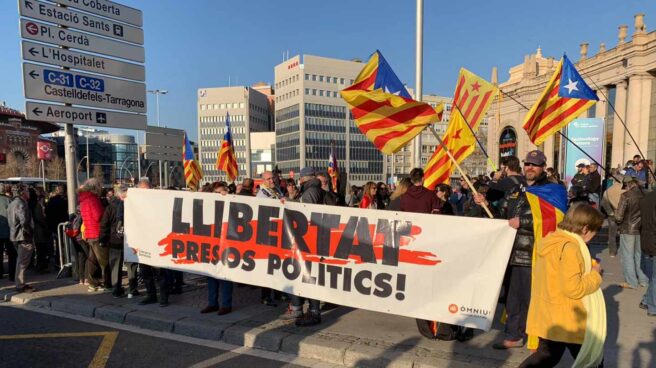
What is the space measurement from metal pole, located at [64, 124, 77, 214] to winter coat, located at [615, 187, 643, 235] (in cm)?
1036

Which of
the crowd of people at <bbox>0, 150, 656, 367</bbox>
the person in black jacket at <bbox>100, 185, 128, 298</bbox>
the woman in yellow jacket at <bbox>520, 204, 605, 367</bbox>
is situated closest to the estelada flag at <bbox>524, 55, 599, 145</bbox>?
the crowd of people at <bbox>0, 150, 656, 367</bbox>

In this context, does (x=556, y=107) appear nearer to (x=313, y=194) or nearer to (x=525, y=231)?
(x=525, y=231)

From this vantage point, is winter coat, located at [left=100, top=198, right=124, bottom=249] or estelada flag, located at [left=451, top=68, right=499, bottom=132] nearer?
winter coat, located at [left=100, top=198, right=124, bottom=249]

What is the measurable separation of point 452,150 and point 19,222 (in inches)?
316

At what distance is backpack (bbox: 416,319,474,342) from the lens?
179 inches

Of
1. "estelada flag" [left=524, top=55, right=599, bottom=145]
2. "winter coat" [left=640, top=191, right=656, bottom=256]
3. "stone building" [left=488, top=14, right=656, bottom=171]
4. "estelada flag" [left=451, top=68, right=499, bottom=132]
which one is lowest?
"winter coat" [left=640, top=191, right=656, bottom=256]

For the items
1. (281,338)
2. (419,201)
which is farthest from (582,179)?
(281,338)

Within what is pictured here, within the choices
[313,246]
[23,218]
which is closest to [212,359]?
[313,246]

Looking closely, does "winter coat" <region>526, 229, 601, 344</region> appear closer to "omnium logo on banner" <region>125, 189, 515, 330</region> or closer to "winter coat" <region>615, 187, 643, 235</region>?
"omnium logo on banner" <region>125, 189, 515, 330</region>

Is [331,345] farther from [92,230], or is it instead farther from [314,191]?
[92,230]

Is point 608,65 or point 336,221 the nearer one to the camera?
point 336,221

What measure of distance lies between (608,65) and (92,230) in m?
48.6

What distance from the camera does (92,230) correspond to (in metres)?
6.97

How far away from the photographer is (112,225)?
264 inches
